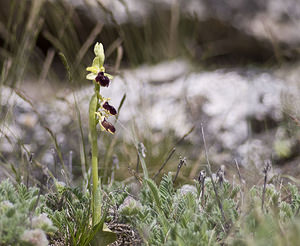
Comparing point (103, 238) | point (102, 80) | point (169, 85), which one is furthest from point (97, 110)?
point (169, 85)

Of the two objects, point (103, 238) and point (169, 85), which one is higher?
point (169, 85)

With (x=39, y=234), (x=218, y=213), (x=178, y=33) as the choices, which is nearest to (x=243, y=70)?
(x=178, y=33)

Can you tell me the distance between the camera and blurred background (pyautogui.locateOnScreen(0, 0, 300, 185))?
2088 millimetres

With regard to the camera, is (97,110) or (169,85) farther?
(169,85)

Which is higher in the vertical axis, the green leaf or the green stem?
the green stem

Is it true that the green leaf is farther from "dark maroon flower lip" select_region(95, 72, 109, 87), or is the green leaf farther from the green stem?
"dark maroon flower lip" select_region(95, 72, 109, 87)

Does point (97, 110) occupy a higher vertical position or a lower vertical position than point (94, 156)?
higher

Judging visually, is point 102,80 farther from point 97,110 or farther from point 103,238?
point 103,238

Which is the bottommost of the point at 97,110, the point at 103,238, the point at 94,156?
the point at 103,238

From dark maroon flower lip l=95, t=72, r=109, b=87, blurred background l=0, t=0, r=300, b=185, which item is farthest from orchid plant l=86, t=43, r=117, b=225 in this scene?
blurred background l=0, t=0, r=300, b=185

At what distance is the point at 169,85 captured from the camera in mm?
3117

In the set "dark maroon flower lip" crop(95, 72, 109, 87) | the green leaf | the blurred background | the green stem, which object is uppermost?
the blurred background

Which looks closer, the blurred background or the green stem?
the green stem

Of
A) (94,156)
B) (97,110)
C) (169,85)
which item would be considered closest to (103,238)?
(94,156)
